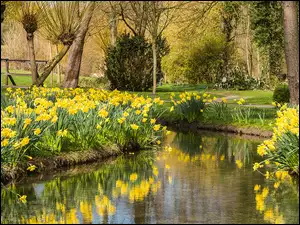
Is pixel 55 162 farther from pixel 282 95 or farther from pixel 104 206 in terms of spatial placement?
pixel 282 95

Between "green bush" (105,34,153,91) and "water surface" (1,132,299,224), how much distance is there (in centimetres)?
2166

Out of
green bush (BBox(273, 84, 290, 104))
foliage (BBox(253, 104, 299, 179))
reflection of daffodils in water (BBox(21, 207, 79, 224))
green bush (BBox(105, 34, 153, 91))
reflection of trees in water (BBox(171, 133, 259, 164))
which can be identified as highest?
green bush (BBox(105, 34, 153, 91))

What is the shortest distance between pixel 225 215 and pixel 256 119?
11.5 m

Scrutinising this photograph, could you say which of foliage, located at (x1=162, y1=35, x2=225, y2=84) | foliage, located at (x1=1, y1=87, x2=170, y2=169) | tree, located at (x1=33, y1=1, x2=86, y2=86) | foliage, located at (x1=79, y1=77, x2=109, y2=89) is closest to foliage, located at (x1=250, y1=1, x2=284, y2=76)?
foliage, located at (x1=162, y1=35, x2=225, y2=84)

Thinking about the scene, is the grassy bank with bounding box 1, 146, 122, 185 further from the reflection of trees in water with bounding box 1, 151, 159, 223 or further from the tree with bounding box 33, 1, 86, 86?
the tree with bounding box 33, 1, 86, 86

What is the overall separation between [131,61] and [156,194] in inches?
1034

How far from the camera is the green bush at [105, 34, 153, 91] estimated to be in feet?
117

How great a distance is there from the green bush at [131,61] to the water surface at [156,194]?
21.7 metres

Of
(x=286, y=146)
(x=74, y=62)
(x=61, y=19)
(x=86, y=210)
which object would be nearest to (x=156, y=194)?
(x=86, y=210)

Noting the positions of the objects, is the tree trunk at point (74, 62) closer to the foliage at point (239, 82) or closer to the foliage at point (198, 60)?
the foliage at point (239, 82)

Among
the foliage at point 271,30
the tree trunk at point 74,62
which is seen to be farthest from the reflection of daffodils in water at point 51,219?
the foliage at point 271,30

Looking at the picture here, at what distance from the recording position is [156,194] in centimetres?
973

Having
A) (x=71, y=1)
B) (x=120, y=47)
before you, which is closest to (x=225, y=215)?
(x=71, y=1)

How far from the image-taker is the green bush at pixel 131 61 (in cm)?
3562
